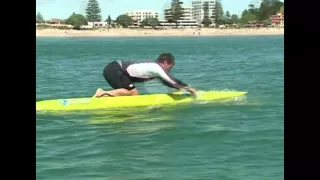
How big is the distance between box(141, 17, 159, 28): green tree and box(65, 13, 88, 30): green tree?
0.33 metres

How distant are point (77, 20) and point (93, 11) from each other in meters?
0.15

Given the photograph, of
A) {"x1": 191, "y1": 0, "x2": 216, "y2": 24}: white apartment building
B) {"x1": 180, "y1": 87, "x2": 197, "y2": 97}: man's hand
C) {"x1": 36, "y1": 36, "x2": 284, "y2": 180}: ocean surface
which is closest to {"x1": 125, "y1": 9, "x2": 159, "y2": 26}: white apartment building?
{"x1": 36, "y1": 36, "x2": 284, "y2": 180}: ocean surface

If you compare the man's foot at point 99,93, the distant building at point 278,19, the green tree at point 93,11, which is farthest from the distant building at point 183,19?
the man's foot at point 99,93

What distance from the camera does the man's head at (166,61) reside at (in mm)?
3240

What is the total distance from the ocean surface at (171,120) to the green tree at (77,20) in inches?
6.0

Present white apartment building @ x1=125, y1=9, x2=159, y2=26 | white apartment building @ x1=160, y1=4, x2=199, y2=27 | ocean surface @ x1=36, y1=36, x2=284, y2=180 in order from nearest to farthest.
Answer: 1. ocean surface @ x1=36, y1=36, x2=284, y2=180
2. white apartment building @ x1=160, y1=4, x2=199, y2=27
3. white apartment building @ x1=125, y1=9, x2=159, y2=26

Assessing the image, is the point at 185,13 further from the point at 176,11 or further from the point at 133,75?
the point at 133,75

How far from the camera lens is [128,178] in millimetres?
2098

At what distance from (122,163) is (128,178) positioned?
26 cm

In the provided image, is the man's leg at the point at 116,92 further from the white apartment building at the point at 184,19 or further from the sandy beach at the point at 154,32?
the white apartment building at the point at 184,19

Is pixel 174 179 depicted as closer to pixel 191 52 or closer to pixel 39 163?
pixel 39 163

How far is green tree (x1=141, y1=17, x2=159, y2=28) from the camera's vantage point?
107 inches

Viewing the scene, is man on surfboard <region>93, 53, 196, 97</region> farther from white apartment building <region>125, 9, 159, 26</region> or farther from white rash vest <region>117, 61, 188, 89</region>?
white apartment building <region>125, 9, 159, 26</region>
